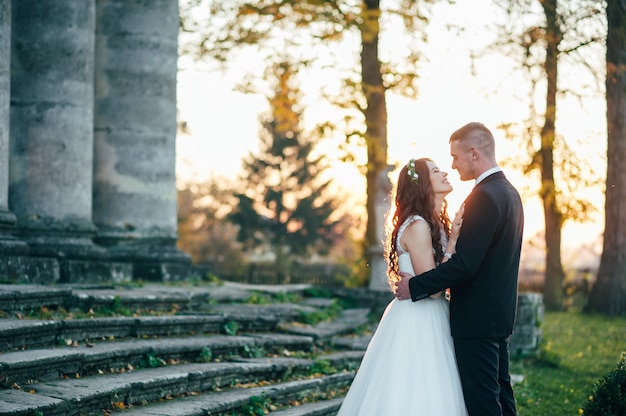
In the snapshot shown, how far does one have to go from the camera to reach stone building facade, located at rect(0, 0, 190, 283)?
10.9 metres

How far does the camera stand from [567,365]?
12141 millimetres

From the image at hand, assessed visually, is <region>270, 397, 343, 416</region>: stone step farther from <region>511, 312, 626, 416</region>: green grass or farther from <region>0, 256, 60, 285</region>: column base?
<region>0, 256, 60, 285</region>: column base

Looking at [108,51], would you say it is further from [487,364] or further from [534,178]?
[534,178]

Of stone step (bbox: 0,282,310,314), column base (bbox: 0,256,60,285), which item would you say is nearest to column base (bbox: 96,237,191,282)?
stone step (bbox: 0,282,310,314)

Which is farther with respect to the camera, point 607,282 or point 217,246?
point 217,246

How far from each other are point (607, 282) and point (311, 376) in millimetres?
13833

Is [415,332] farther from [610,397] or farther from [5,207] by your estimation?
[5,207]

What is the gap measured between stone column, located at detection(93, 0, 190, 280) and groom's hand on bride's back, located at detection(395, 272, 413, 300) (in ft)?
25.7

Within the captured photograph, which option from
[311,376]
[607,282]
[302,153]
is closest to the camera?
[311,376]

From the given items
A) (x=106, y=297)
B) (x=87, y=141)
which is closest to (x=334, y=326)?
(x=106, y=297)

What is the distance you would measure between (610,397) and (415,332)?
202 centimetres

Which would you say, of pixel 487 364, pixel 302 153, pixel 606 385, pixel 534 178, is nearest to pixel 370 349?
pixel 487 364

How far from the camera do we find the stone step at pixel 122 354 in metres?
6.29

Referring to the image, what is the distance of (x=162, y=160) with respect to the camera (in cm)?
1351
